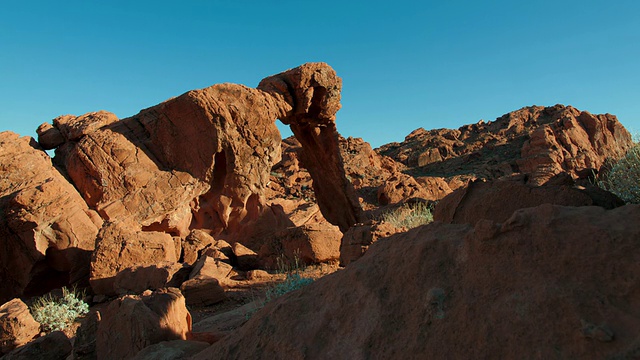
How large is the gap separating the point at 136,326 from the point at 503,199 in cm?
292

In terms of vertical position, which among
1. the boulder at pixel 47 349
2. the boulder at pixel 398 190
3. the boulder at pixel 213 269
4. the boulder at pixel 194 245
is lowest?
the boulder at pixel 47 349

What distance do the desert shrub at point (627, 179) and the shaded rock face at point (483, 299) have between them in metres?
3.01

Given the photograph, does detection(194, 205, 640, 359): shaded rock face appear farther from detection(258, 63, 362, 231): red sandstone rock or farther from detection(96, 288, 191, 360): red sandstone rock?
detection(258, 63, 362, 231): red sandstone rock

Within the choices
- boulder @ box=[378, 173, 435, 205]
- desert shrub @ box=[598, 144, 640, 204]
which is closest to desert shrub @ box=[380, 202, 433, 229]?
desert shrub @ box=[598, 144, 640, 204]

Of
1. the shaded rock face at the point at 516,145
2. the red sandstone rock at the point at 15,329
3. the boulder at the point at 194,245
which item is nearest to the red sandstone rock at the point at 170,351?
the red sandstone rock at the point at 15,329

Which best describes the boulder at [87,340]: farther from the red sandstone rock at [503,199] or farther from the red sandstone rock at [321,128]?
the red sandstone rock at [321,128]

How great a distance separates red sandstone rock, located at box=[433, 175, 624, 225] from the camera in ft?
10.4

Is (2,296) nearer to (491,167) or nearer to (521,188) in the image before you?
(521,188)

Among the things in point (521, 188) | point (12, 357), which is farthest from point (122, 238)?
point (521, 188)

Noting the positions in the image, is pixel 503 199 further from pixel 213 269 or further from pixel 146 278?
pixel 146 278

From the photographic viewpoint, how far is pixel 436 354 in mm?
1689

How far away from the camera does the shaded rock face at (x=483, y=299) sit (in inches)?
59.0

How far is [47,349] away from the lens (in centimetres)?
390

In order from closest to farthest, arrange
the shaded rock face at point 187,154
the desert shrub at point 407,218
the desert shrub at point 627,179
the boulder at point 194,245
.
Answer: the desert shrub at point 627,179 → the boulder at point 194,245 → the shaded rock face at point 187,154 → the desert shrub at point 407,218
